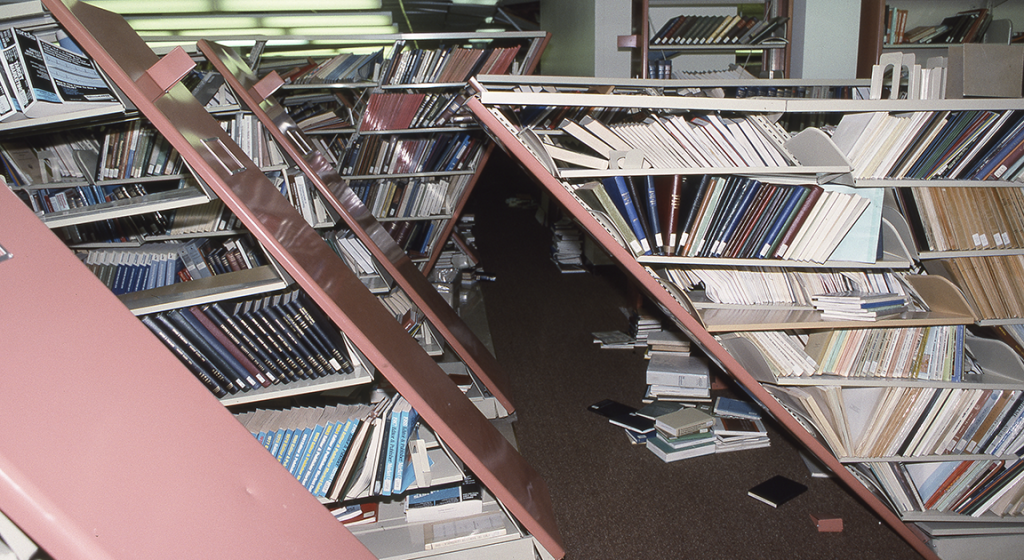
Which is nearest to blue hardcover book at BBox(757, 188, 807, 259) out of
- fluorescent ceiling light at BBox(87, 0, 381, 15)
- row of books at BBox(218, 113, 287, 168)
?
row of books at BBox(218, 113, 287, 168)

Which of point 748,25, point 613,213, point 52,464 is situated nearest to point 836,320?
point 613,213

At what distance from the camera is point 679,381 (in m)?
3.11

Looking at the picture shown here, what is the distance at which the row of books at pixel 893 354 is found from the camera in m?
1.90

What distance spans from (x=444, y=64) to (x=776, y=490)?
3438mm

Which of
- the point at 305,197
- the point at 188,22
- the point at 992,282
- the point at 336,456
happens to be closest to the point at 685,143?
the point at 992,282

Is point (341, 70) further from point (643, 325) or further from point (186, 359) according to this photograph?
point (186, 359)

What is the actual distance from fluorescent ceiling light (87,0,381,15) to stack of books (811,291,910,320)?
6.38m

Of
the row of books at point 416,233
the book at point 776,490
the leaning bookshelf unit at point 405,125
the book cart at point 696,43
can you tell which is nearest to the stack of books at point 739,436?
the book at point 776,490

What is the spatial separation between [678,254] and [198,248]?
2637mm

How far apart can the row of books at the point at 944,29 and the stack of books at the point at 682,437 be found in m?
3.76

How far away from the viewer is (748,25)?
3963mm

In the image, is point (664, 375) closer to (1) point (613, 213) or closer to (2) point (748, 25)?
(1) point (613, 213)

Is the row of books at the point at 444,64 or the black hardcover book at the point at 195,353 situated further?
the row of books at the point at 444,64

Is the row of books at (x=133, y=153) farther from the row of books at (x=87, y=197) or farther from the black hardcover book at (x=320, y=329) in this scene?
the black hardcover book at (x=320, y=329)
